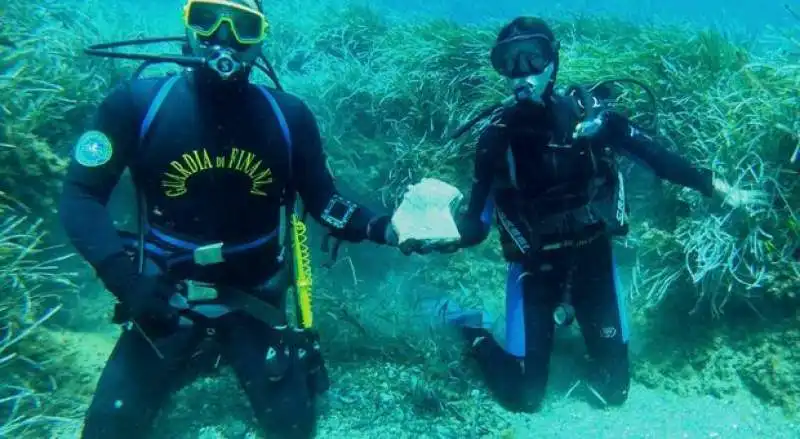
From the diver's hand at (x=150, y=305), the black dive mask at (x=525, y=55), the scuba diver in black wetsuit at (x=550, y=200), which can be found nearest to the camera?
the diver's hand at (x=150, y=305)

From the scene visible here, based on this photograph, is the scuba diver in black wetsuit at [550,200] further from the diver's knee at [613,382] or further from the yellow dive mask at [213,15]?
the yellow dive mask at [213,15]

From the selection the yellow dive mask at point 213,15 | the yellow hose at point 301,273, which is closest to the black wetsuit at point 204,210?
the yellow hose at point 301,273

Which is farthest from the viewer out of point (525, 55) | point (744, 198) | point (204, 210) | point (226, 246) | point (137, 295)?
point (744, 198)

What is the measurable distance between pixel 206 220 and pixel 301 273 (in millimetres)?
645

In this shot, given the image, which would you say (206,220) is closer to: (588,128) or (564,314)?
(588,128)

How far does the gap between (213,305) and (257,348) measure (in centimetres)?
41

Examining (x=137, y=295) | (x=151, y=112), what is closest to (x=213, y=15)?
(x=151, y=112)

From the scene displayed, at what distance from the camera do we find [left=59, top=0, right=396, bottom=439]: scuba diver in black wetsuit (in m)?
2.84

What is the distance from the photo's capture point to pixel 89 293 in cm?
532

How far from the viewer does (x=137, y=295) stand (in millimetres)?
2717

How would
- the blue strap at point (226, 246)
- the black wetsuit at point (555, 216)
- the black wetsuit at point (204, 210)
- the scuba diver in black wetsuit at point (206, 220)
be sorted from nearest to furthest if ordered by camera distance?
the scuba diver in black wetsuit at point (206, 220) → the black wetsuit at point (204, 210) → the blue strap at point (226, 246) → the black wetsuit at point (555, 216)

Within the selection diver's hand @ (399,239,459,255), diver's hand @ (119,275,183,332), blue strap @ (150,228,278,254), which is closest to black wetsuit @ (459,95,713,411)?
diver's hand @ (399,239,459,255)

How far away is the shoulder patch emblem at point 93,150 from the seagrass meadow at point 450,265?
123cm

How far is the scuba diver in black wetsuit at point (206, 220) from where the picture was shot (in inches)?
112
